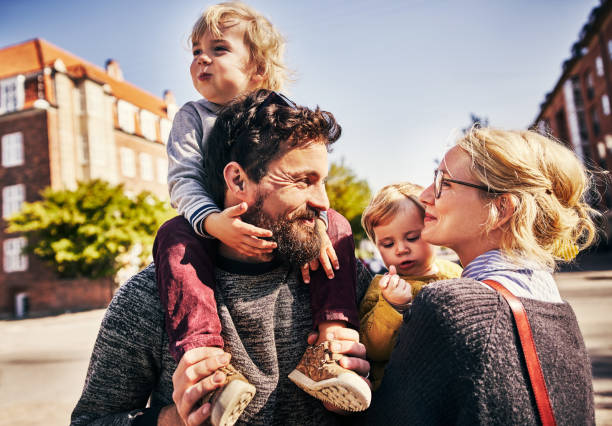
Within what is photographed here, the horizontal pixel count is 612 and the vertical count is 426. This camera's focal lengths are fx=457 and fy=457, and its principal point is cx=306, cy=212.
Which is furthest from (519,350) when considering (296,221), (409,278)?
(409,278)

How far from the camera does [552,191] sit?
168cm

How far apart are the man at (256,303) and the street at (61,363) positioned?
451 centimetres

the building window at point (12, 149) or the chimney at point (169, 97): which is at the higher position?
the chimney at point (169, 97)

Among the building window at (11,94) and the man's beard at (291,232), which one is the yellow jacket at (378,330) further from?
the building window at (11,94)

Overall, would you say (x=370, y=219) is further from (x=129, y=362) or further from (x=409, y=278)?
(x=129, y=362)

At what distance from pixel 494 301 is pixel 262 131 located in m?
1.10

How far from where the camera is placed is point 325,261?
6.12 feet

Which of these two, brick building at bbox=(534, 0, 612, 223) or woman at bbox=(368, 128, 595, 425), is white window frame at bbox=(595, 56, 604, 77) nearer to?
brick building at bbox=(534, 0, 612, 223)

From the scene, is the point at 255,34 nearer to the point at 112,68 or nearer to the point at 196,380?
the point at 196,380

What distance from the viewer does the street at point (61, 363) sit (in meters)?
6.44

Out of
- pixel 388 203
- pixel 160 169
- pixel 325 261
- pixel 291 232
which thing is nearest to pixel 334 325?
pixel 325 261

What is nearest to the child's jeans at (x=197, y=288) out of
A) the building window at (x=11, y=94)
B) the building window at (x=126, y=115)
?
the building window at (x=11, y=94)

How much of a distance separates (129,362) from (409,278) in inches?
60.4

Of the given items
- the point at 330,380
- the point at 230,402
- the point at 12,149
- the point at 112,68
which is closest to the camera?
the point at 230,402
